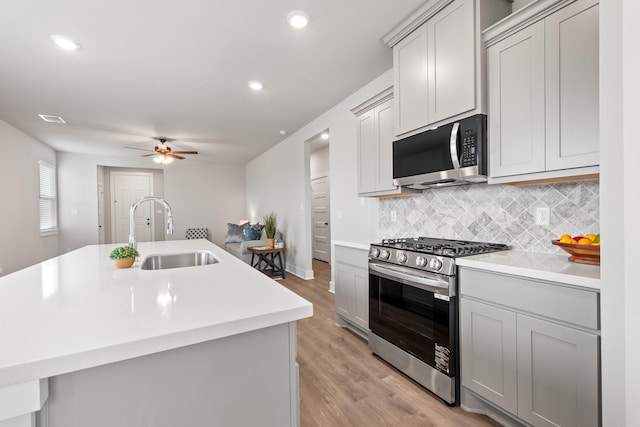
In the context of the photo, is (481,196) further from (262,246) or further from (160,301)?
(262,246)

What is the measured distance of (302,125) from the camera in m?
4.82

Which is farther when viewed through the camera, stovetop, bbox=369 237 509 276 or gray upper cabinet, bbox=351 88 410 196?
gray upper cabinet, bbox=351 88 410 196

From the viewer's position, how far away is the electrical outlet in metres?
1.75

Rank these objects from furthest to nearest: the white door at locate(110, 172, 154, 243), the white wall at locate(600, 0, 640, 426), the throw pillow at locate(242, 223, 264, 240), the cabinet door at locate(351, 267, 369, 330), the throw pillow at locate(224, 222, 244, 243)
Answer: the white door at locate(110, 172, 154, 243)
the throw pillow at locate(224, 222, 244, 243)
the throw pillow at locate(242, 223, 264, 240)
the cabinet door at locate(351, 267, 369, 330)
the white wall at locate(600, 0, 640, 426)

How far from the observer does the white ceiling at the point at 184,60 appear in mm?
2092

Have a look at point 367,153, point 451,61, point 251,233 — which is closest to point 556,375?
point 451,61

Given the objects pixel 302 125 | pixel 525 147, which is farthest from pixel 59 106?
pixel 525 147

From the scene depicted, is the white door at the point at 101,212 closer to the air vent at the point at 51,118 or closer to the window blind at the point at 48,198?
the window blind at the point at 48,198

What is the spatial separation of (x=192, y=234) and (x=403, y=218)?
6389 mm

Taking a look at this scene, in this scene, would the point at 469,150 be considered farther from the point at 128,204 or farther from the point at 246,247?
the point at 128,204

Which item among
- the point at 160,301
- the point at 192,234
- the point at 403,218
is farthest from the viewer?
the point at 192,234

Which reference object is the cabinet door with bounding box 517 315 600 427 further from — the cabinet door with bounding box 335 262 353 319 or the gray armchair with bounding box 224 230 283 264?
the gray armchair with bounding box 224 230 283 264

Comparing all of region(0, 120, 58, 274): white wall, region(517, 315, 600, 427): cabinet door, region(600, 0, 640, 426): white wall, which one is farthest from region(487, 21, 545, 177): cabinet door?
region(0, 120, 58, 274): white wall

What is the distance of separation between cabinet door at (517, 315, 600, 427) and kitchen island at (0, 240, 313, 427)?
1149 millimetres
